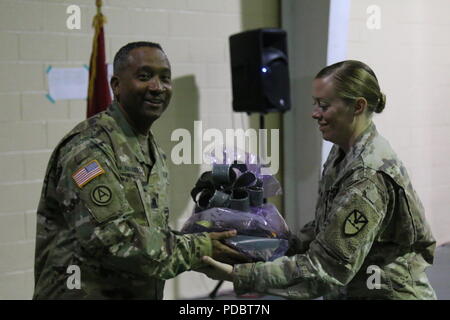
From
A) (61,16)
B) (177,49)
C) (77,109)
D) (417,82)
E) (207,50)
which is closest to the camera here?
(61,16)

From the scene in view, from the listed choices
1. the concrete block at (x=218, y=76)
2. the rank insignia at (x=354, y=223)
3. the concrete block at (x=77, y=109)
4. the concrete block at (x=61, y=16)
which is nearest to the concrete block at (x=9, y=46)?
the concrete block at (x=61, y=16)

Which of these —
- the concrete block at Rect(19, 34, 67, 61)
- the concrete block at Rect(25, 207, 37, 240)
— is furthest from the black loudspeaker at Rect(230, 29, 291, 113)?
the concrete block at Rect(25, 207, 37, 240)

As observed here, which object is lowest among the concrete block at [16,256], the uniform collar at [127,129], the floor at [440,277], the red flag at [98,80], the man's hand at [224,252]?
the floor at [440,277]

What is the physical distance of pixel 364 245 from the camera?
1.72 metres

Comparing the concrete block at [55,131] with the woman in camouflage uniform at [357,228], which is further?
the concrete block at [55,131]

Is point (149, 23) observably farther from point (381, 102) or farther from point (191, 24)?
point (381, 102)

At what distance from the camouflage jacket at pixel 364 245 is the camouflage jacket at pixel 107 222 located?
0.89 ft

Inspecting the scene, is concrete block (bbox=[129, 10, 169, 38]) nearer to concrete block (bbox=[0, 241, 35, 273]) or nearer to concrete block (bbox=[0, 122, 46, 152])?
concrete block (bbox=[0, 122, 46, 152])

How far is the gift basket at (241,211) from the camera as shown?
1.92 meters

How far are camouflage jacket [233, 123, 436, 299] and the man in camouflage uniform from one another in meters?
0.26

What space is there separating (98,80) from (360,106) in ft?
Answer: 5.35

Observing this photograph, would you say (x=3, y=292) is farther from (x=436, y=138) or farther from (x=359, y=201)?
(x=436, y=138)

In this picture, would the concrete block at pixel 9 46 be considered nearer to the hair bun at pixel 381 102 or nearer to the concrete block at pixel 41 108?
the concrete block at pixel 41 108

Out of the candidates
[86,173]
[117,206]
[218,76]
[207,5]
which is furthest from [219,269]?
[207,5]
